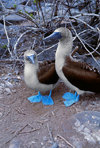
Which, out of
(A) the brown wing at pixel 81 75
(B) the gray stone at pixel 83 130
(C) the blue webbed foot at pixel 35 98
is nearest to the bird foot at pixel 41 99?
(C) the blue webbed foot at pixel 35 98

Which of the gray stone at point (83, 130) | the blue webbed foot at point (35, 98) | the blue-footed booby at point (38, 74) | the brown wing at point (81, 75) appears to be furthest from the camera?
the blue webbed foot at point (35, 98)

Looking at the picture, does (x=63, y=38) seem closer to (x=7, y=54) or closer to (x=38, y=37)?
(x=38, y=37)

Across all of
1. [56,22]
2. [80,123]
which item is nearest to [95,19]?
[56,22]

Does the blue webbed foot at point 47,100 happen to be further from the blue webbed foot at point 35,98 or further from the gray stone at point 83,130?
the gray stone at point 83,130

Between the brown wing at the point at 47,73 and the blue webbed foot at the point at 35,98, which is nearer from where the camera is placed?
the brown wing at the point at 47,73

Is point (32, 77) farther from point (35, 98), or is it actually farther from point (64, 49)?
point (64, 49)

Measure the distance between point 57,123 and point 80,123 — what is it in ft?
1.10

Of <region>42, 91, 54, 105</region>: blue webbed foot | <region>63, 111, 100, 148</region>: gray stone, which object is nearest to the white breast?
<region>42, 91, 54, 105</region>: blue webbed foot

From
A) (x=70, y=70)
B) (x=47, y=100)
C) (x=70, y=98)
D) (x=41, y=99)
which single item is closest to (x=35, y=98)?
(x=41, y=99)

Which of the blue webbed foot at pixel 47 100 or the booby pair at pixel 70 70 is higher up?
the booby pair at pixel 70 70

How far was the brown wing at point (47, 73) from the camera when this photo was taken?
353cm

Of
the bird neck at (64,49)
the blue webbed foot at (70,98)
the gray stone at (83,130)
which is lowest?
the blue webbed foot at (70,98)

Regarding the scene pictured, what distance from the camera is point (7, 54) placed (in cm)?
527

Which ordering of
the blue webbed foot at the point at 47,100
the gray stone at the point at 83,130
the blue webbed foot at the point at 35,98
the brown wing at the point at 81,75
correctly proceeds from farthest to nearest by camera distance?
the blue webbed foot at the point at 35,98 → the blue webbed foot at the point at 47,100 → the brown wing at the point at 81,75 → the gray stone at the point at 83,130
